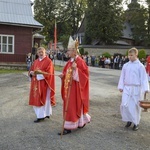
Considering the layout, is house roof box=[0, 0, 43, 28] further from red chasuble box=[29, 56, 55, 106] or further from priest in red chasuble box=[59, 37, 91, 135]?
priest in red chasuble box=[59, 37, 91, 135]

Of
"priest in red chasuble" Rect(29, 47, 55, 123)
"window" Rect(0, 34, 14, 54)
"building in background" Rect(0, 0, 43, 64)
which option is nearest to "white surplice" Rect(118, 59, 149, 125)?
"priest in red chasuble" Rect(29, 47, 55, 123)

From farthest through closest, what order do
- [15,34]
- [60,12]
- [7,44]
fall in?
[60,12] → [15,34] → [7,44]

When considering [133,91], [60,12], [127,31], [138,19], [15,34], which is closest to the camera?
[133,91]

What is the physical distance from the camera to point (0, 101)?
10758 millimetres

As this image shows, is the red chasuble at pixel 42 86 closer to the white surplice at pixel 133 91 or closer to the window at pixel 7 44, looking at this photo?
the white surplice at pixel 133 91

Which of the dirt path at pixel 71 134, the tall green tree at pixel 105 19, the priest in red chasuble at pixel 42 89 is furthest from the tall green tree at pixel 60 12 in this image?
the priest in red chasuble at pixel 42 89

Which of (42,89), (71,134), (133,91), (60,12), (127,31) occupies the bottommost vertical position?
(71,134)

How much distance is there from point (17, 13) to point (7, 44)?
302cm

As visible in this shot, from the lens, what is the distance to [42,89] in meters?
7.79

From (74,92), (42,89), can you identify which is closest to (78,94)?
(74,92)

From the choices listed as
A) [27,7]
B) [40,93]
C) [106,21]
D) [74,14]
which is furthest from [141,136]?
[74,14]

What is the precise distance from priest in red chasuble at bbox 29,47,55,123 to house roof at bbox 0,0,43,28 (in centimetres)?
1768

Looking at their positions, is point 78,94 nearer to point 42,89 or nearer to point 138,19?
point 42,89

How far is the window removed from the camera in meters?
25.0
